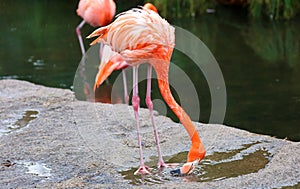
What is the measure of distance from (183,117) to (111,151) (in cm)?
58

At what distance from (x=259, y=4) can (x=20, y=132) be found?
279 inches

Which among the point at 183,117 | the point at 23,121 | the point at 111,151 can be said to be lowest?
the point at 23,121

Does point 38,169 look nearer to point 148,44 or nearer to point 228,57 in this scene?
point 148,44

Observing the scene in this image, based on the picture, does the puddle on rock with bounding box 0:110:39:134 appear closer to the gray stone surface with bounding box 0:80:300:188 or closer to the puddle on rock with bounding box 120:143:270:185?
the gray stone surface with bounding box 0:80:300:188

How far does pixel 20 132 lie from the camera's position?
167 inches

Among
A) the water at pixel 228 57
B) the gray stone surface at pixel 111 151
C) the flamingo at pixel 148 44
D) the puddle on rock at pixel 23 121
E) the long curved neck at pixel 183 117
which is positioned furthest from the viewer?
the water at pixel 228 57

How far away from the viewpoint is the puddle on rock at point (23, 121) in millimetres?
4391

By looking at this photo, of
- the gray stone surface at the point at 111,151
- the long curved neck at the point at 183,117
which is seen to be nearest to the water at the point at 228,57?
the gray stone surface at the point at 111,151

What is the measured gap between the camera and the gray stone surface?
3.38m

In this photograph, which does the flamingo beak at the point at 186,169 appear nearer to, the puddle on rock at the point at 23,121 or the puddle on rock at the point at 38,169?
the puddle on rock at the point at 38,169

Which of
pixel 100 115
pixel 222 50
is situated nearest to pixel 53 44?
pixel 222 50

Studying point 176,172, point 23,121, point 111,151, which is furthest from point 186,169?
point 23,121

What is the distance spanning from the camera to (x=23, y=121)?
180 inches

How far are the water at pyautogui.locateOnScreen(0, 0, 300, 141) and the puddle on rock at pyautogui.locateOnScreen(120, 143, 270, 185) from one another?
0.97m
